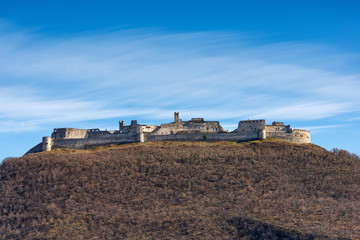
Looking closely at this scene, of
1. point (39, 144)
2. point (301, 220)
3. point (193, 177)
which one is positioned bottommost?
point (301, 220)

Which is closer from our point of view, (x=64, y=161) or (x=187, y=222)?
(x=187, y=222)

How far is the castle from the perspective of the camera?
294 ft

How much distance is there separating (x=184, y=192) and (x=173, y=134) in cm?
1983

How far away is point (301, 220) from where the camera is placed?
62312 mm

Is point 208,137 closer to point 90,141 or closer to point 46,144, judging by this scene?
point 90,141

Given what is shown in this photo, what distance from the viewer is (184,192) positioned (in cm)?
7331

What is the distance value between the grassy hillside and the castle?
2.59 m

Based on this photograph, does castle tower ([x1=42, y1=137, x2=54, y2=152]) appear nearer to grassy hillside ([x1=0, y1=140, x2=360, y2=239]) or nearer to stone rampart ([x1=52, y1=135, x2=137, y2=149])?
stone rampart ([x1=52, y1=135, x2=137, y2=149])

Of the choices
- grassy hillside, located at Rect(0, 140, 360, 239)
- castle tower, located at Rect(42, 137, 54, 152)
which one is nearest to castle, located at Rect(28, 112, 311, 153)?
castle tower, located at Rect(42, 137, 54, 152)

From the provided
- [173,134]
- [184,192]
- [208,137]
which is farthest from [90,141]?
[184,192]

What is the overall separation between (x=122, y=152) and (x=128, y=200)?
14860mm

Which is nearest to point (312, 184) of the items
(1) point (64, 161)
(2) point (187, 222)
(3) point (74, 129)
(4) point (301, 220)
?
(4) point (301, 220)

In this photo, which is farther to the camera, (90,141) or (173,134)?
(90,141)

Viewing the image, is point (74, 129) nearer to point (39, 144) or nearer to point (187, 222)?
point (39, 144)
